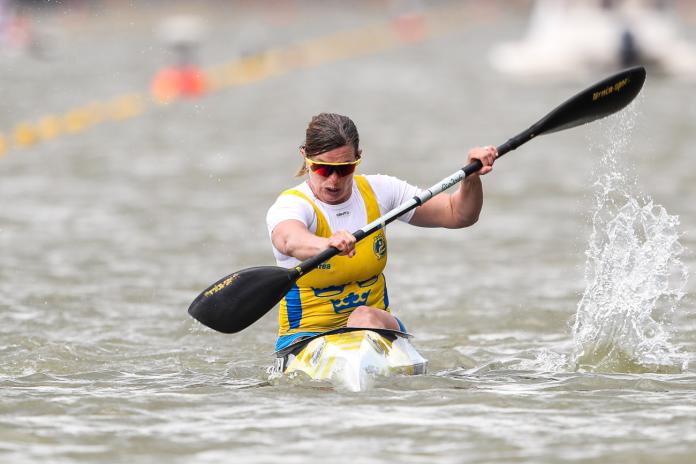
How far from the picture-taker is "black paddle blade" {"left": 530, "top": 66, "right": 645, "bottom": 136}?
7.73 m

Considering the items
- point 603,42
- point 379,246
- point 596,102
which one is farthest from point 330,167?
point 603,42

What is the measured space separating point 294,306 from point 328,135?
92 cm

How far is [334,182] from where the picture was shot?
6777mm

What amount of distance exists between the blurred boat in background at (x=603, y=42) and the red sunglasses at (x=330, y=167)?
1888 centimetres

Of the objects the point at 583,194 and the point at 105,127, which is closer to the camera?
the point at 583,194

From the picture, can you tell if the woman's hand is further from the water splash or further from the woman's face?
the water splash

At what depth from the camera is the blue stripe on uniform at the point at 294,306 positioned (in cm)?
708

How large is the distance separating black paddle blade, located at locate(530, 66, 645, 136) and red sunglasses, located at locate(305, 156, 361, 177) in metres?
Result: 1.33

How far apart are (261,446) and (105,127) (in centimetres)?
1486

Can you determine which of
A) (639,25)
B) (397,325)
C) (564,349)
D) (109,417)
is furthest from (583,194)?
(639,25)

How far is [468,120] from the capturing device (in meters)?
21.5

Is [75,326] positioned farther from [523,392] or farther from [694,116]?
[694,116]

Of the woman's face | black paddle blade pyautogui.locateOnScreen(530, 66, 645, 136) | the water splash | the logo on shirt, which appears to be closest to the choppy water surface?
the water splash

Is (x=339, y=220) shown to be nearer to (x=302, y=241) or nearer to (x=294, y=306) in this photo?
(x=302, y=241)
